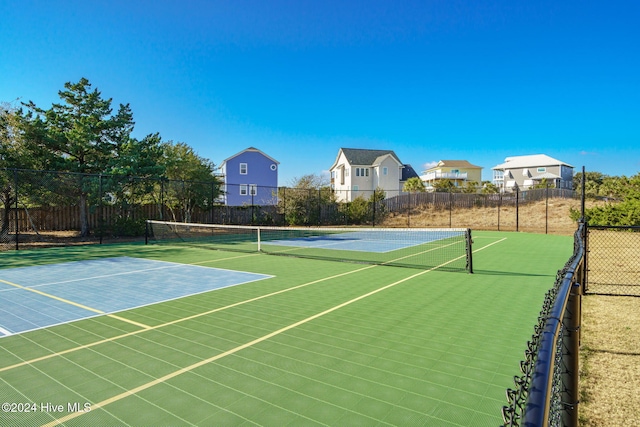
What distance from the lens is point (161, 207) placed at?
66.4 ft

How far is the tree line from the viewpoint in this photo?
60.2 feet

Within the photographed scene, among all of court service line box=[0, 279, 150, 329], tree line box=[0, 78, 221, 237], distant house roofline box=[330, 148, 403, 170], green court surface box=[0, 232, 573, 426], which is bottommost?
green court surface box=[0, 232, 573, 426]

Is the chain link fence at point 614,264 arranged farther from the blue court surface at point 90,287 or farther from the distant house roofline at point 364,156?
the distant house roofline at point 364,156

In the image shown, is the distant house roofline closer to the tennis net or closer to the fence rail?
the tennis net

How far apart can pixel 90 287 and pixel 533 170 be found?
7265cm

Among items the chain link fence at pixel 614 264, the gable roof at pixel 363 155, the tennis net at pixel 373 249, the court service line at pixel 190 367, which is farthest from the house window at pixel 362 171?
the court service line at pixel 190 367

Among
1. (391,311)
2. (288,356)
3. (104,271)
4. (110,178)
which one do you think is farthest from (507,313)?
(110,178)

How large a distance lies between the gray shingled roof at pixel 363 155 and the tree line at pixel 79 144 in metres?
30.2

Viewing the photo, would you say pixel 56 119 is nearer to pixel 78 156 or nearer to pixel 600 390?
pixel 78 156

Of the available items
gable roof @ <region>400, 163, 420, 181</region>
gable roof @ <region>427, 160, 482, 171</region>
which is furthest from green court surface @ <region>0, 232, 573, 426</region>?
gable roof @ <region>427, 160, 482, 171</region>

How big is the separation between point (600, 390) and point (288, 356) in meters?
3.16

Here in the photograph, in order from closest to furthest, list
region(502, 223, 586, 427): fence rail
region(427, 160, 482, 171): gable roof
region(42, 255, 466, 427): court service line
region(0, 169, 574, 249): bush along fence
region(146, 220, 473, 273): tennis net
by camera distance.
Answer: region(502, 223, 586, 427): fence rail → region(42, 255, 466, 427): court service line → region(146, 220, 473, 273): tennis net → region(0, 169, 574, 249): bush along fence → region(427, 160, 482, 171): gable roof

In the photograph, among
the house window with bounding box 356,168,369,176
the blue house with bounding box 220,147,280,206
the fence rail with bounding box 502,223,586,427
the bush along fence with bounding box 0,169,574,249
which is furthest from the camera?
the house window with bounding box 356,168,369,176

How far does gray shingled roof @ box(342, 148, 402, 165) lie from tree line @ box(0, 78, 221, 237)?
3021 cm
